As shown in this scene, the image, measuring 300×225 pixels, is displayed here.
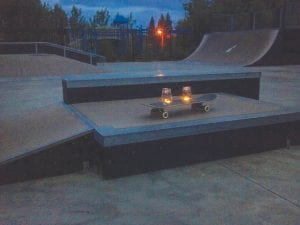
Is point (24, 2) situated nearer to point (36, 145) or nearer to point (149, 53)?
point (149, 53)

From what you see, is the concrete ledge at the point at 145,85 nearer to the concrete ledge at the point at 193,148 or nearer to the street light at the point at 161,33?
the concrete ledge at the point at 193,148

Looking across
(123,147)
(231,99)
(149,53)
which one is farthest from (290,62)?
(123,147)

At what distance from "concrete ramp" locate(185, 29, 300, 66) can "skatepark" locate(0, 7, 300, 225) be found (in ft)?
56.7

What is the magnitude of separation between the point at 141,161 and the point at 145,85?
3.00 m

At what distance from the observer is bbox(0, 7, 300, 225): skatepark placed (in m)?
3.76

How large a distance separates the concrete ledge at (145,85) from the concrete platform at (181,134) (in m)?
0.48

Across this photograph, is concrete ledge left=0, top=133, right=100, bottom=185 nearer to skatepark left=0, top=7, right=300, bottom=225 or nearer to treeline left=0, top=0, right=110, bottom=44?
skatepark left=0, top=7, right=300, bottom=225

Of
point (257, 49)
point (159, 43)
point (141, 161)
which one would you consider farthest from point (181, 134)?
point (159, 43)

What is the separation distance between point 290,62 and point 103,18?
23762 mm

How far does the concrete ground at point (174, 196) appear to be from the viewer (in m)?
3.61

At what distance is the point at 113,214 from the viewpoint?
3680 mm

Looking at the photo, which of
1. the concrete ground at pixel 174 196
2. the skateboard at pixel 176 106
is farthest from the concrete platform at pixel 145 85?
the concrete ground at pixel 174 196

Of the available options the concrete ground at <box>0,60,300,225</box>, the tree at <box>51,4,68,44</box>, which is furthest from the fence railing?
the concrete ground at <box>0,60,300,225</box>

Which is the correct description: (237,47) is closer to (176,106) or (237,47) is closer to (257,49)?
(257,49)
